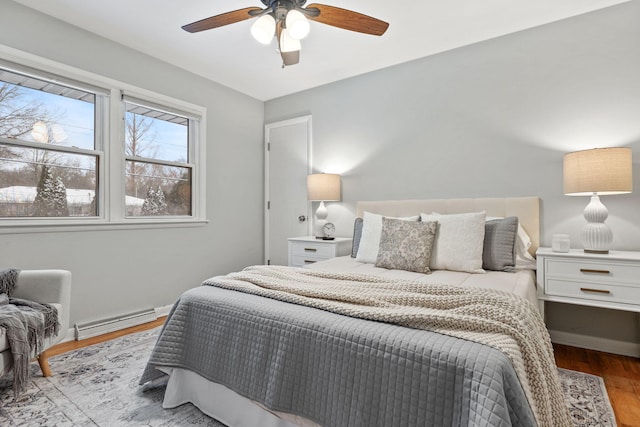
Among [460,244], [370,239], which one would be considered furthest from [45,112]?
[460,244]

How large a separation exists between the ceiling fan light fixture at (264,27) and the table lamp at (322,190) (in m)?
1.73

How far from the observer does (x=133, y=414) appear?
5.35 ft

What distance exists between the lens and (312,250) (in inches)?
131

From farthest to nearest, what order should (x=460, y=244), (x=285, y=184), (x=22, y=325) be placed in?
(x=285, y=184)
(x=460, y=244)
(x=22, y=325)

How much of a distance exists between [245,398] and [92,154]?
7.99 feet

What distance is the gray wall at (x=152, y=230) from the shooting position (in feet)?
7.94

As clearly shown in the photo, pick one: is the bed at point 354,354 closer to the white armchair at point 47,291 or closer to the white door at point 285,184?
the white armchair at point 47,291

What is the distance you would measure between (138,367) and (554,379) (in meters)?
2.32

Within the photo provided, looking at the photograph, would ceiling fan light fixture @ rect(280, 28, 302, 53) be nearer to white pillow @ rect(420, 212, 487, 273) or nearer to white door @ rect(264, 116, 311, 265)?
white pillow @ rect(420, 212, 487, 273)

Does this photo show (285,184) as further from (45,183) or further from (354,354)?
(354,354)

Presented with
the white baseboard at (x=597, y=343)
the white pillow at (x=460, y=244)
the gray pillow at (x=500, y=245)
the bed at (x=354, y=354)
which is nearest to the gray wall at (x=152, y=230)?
the bed at (x=354, y=354)

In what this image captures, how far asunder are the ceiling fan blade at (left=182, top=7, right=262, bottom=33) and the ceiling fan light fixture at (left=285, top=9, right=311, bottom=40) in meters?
0.22

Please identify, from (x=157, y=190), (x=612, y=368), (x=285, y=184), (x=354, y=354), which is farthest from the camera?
(x=285, y=184)

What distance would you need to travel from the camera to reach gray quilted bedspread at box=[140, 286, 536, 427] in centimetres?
94
